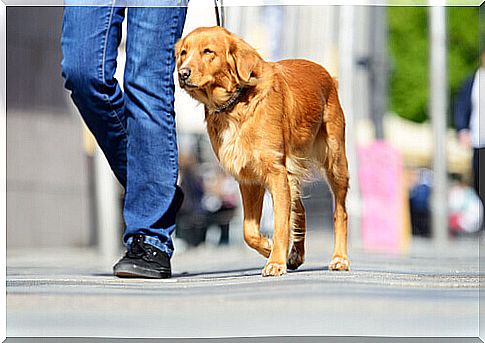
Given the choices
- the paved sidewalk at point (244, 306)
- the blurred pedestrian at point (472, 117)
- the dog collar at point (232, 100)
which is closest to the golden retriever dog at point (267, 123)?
the dog collar at point (232, 100)

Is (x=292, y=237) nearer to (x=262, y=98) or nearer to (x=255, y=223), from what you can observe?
(x=255, y=223)

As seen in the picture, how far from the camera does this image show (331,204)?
3.08 m

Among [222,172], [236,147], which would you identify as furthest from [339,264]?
[222,172]

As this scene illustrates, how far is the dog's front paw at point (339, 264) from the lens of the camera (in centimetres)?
273

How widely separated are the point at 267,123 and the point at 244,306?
568 millimetres

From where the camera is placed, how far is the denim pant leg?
2.48m

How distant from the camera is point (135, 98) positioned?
2.55 metres

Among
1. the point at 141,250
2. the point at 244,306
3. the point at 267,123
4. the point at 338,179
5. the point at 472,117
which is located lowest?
the point at 244,306

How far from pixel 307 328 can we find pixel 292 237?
0.40m

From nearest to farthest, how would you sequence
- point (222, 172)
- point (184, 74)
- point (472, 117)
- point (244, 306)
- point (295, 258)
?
1. point (244, 306)
2. point (184, 74)
3. point (295, 258)
4. point (472, 117)
5. point (222, 172)

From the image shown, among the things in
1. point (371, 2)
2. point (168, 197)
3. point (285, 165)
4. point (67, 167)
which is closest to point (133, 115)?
point (168, 197)

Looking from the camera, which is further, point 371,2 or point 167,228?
point 167,228

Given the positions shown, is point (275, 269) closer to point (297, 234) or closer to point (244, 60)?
point (297, 234)

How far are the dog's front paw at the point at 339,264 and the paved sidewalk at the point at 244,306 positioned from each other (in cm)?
17
